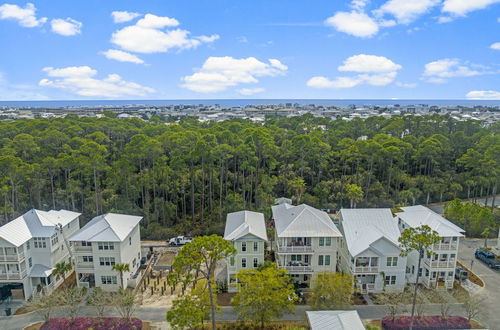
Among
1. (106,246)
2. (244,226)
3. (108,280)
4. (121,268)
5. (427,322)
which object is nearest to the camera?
(427,322)

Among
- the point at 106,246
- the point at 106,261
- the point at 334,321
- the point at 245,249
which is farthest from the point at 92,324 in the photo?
the point at 334,321

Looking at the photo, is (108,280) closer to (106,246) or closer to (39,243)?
(106,246)

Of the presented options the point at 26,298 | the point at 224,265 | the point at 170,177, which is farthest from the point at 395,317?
the point at 170,177

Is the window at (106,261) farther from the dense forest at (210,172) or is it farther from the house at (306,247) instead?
the house at (306,247)

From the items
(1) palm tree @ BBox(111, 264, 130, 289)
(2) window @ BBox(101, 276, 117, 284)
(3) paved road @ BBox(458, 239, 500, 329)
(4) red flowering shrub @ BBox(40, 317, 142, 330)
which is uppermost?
(1) palm tree @ BBox(111, 264, 130, 289)

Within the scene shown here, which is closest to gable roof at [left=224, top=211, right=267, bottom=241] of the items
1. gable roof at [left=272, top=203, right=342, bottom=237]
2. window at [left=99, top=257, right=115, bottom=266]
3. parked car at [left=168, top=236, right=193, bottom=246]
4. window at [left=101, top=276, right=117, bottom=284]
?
gable roof at [left=272, top=203, right=342, bottom=237]

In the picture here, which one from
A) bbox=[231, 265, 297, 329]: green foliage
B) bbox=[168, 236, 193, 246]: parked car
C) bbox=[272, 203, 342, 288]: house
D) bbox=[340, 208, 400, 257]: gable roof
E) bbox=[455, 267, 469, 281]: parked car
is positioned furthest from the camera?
bbox=[168, 236, 193, 246]: parked car

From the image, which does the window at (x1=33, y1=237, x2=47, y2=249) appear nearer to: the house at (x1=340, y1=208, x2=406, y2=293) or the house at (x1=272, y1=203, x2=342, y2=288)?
the house at (x1=272, y1=203, x2=342, y2=288)
